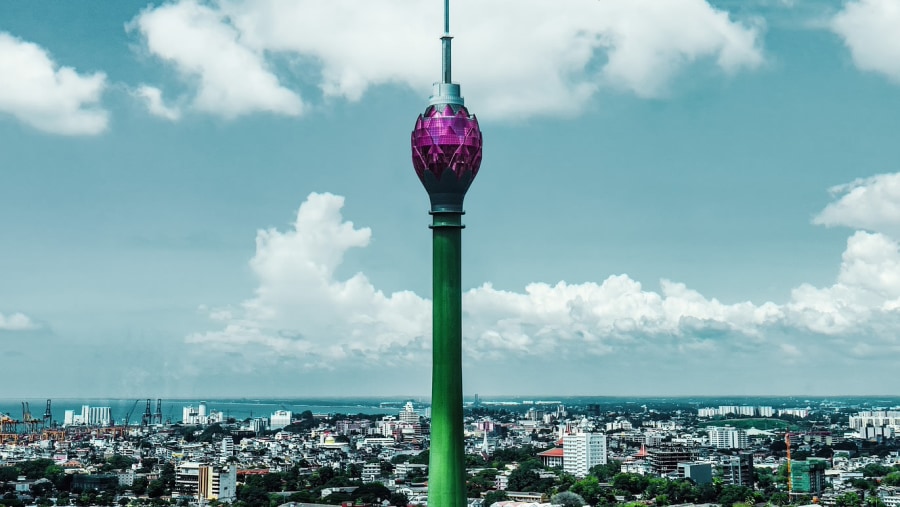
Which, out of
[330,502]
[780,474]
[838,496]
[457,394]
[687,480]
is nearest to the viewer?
[457,394]

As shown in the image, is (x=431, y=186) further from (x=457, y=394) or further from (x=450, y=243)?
(x=457, y=394)

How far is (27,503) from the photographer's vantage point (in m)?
142

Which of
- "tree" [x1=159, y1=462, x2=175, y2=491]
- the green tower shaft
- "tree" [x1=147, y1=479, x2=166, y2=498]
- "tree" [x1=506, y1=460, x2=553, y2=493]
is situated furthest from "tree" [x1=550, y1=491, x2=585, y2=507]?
the green tower shaft

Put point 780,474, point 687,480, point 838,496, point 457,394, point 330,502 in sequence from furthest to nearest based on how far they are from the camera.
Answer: point 780,474, point 687,480, point 838,496, point 330,502, point 457,394

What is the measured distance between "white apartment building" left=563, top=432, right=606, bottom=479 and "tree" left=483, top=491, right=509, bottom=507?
47679 mm

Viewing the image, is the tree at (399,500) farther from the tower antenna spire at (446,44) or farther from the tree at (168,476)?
the tower antenna spire at (446,44)

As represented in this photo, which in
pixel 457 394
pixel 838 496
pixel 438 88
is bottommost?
pixel 838 496

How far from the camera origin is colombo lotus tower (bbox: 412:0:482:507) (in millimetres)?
57656

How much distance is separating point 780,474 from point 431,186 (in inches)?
5343

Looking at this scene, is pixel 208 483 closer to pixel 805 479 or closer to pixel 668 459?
pixel 668 459

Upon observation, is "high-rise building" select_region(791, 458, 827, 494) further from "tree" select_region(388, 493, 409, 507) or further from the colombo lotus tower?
the colombo lotus tower

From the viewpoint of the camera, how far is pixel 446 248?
193 feet

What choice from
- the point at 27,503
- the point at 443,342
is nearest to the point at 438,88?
the point at 443,342

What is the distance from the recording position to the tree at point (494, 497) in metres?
138
